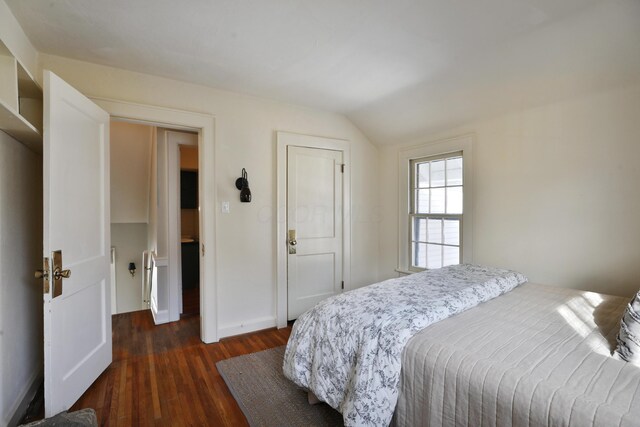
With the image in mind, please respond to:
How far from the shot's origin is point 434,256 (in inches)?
130

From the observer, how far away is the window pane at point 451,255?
10.0 ft

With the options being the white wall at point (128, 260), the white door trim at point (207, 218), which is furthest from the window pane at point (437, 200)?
the white wall at point (128, 260)

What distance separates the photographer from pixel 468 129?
2885mm

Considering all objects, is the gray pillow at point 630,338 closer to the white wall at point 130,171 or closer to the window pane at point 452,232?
the window pane at point 452,232

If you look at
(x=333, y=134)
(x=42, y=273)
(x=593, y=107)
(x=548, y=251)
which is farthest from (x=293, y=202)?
(x=593, y=107)

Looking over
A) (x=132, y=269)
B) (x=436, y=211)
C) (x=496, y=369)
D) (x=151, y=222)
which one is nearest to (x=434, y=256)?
(x=436, y=211)

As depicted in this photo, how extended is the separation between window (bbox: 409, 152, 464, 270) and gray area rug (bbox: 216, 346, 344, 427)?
1.92m

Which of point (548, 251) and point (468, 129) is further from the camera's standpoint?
point (468, 129)

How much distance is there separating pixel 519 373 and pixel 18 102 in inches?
110

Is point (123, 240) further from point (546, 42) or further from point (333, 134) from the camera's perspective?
point (546, 42)

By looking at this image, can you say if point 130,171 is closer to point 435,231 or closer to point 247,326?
point 247,326

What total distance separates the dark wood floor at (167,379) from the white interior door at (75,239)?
19cm

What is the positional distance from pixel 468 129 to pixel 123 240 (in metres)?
4.53

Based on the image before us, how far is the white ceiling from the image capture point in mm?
1678
